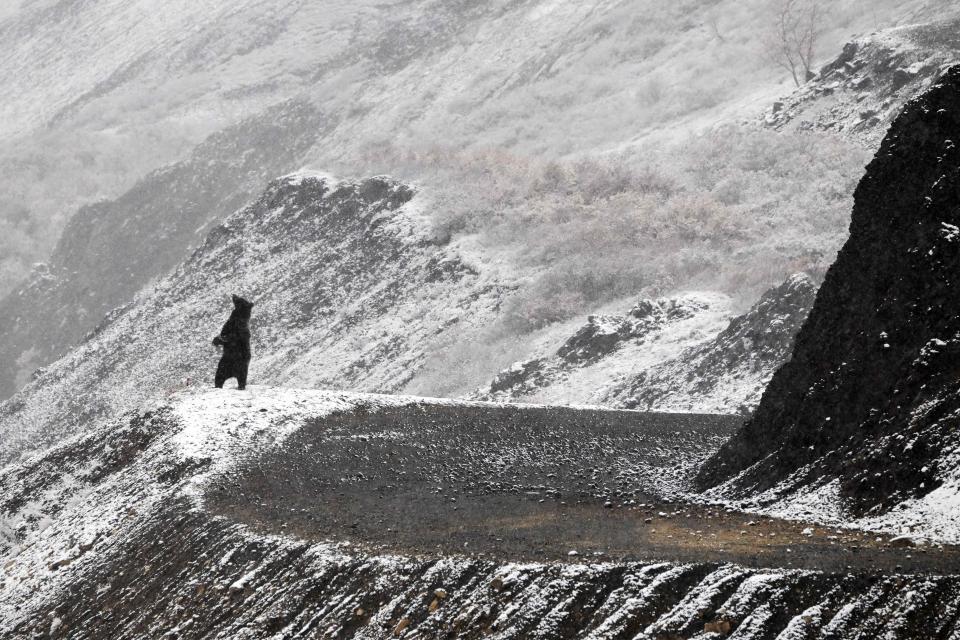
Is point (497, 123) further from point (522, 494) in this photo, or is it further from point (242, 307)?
point (522, 494)

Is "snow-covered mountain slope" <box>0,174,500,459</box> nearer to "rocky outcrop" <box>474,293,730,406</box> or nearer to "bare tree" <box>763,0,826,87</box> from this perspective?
"rocky outcrop" <box>474,293,730,406</box>

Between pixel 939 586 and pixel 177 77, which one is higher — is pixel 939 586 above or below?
below

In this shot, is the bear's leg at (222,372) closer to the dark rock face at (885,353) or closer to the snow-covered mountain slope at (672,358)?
the dark rock face at (885,353)

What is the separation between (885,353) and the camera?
8.10 m

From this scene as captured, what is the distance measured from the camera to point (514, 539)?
291 inches

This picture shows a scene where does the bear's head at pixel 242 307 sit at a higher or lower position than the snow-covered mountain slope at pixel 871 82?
higher

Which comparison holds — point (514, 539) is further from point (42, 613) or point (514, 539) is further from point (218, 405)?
point (218, 405)

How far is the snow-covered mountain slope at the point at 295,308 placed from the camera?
121ft

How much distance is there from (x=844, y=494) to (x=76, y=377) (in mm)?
45925

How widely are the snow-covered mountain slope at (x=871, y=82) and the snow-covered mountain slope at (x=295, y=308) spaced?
52.5 ft

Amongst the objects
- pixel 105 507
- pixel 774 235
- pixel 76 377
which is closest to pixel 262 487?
pixel 105 507

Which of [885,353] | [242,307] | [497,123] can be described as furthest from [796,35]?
[885,353]

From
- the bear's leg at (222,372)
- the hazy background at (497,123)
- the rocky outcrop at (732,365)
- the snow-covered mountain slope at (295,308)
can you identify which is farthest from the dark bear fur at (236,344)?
the snow-covered mountain slope at (295,308)

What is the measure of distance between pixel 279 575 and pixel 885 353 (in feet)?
18.2
